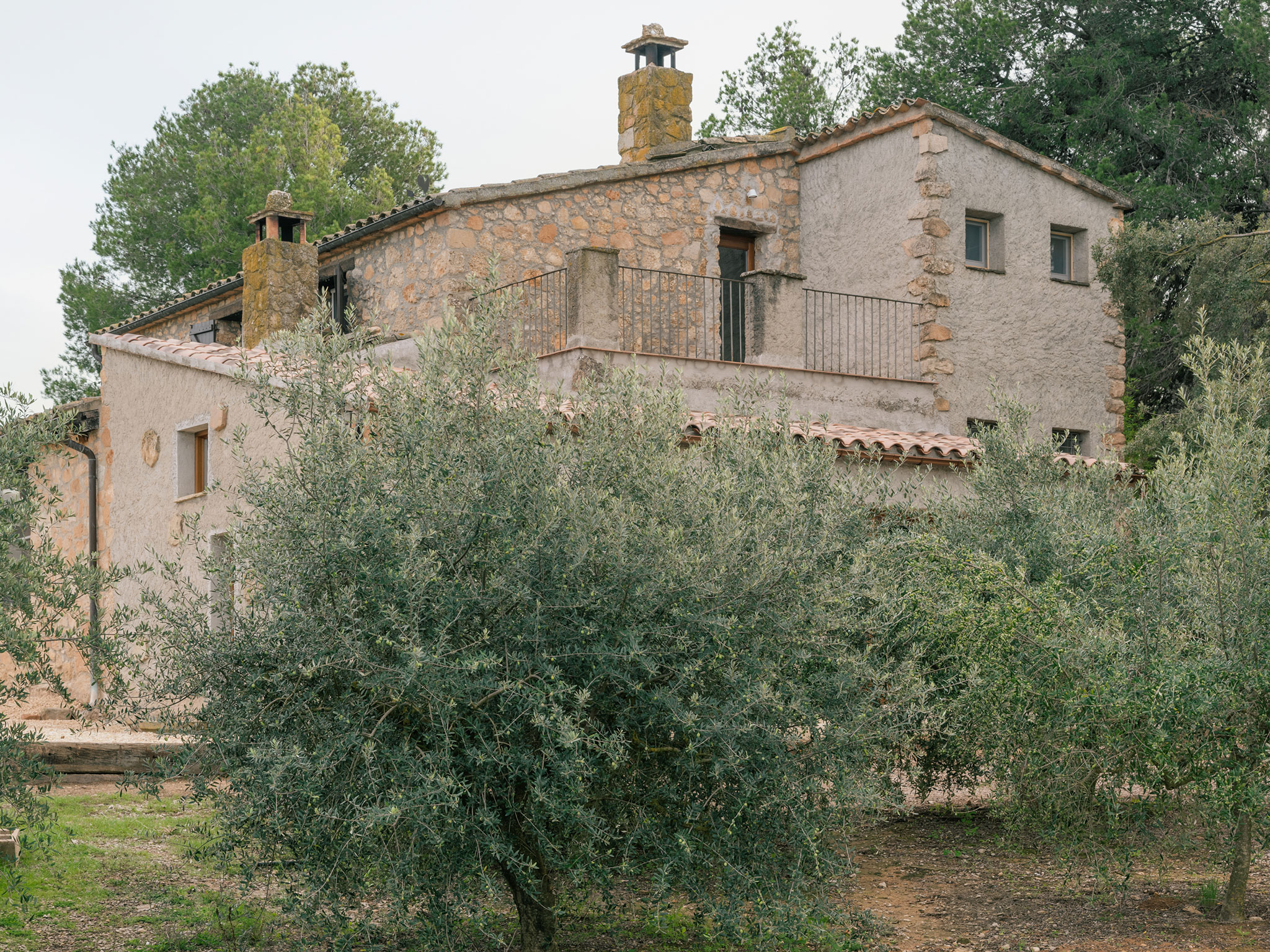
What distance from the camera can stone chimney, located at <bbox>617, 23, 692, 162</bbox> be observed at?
1681 cm

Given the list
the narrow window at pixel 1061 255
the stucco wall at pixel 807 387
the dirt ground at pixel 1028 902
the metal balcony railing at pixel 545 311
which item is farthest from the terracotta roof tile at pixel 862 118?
the dirt ground at pixel 1028 902

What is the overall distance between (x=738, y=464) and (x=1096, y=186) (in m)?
12.4

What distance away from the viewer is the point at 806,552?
5.31 metres

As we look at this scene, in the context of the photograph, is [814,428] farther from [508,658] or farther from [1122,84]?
[1122,84]

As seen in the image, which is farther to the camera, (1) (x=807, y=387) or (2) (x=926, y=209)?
(2) (x=926, y=209)

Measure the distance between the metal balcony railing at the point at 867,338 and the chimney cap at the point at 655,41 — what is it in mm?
4419

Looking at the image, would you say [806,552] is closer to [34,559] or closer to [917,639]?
[917,639]

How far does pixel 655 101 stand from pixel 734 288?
111 inches

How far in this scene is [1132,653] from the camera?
570 cm

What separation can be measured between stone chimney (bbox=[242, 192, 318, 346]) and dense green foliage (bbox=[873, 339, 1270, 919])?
415 inches

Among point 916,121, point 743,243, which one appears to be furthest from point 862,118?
point 743,243

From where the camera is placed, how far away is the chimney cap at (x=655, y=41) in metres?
16.9

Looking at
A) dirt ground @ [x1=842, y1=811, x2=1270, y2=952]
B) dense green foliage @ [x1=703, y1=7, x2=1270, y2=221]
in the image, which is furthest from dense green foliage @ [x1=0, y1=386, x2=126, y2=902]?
dense green foliage @ [x1=703, y1=7, x2=1270, y2=221]

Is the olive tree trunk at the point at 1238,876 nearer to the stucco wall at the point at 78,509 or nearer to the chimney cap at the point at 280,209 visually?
the stucco wall at the point at 78,509
